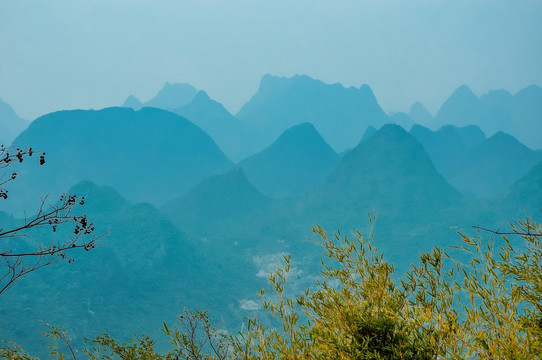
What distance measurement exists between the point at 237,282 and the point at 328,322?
7207cm

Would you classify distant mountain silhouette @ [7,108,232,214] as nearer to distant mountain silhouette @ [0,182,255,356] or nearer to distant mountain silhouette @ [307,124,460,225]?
distant mountain silhouette @ [0,182,255,356]

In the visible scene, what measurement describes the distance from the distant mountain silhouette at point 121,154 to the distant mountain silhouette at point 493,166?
85488 millimetres

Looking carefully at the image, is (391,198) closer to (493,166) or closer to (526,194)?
(526,194)

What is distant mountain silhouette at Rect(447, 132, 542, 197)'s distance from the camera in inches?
5261

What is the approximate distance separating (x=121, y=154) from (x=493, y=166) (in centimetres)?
13014

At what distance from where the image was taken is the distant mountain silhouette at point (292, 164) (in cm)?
14162

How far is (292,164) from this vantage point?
484 feet

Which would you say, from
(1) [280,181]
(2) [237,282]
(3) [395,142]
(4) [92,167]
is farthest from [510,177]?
(4) [92,167]

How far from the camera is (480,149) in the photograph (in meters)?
147

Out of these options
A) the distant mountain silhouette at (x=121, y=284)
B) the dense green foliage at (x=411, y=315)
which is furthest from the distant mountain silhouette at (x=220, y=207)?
the dense green foliage at (x=411, y=315)

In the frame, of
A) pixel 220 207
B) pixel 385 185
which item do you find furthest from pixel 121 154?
pixel 385 185

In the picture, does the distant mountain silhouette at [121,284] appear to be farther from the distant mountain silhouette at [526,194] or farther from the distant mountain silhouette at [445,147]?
the distant mountain silhouette at [445,147]

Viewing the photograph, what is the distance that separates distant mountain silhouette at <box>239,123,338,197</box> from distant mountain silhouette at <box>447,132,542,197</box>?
45.9 meters

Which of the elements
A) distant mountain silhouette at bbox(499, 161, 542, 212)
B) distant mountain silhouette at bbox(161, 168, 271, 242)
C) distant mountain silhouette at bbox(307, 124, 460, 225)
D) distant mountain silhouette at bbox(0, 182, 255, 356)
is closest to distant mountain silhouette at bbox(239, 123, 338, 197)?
distant mountain silhouette at bbox(161, 168, 271, 242)
